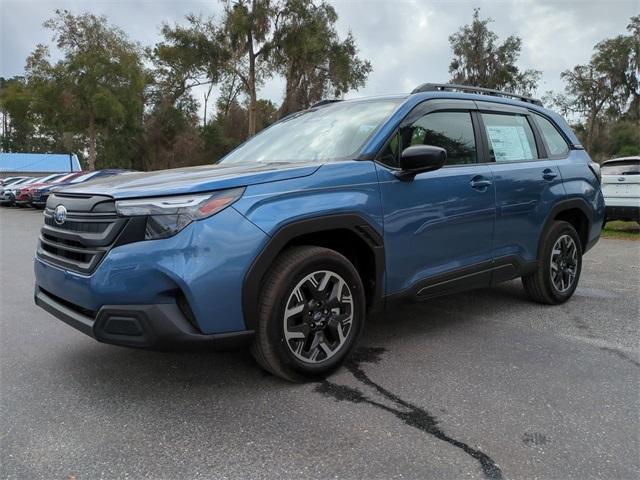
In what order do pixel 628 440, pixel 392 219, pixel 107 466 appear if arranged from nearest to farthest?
pixel 107 466 → pixel 628 440 → pixel 392 219

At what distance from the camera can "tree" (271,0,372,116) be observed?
2714 centimetres

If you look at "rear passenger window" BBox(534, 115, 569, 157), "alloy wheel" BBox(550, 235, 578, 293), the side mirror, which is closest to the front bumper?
the side mirror

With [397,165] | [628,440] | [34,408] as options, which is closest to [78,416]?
[34,408]

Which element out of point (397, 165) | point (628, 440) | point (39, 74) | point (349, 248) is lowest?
point (628, 440)

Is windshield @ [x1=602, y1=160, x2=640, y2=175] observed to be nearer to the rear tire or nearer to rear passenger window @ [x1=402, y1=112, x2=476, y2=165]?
the rear tire

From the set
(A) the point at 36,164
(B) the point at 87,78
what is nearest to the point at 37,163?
(A) the point at 36,164

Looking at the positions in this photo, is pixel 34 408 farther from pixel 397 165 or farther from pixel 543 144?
pixel 543 144

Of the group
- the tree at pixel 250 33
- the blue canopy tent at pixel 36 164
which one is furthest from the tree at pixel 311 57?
the blue canopy tent at pixel 36 164

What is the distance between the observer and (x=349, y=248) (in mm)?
3543

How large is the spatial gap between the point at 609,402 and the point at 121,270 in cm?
279

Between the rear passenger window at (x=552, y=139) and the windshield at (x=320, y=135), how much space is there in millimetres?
1924

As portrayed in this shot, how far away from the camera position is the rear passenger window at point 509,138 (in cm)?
444

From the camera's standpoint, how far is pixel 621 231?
11.7 m

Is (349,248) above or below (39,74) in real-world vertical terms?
below
